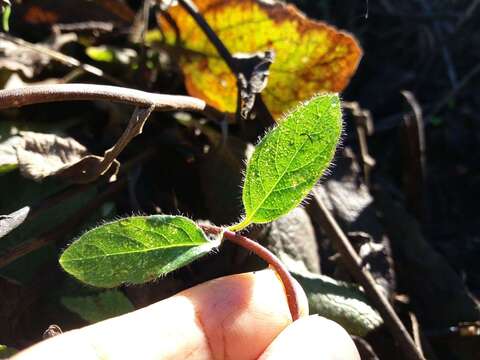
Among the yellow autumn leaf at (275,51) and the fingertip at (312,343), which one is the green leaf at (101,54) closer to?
the yellow autumn leaf at (275,51)

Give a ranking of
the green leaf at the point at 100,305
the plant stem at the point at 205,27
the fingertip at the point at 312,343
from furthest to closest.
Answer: the plant stem at the point at 205,27 < the green leaf at the point at 100,305 < the fingertip at the point at 312,343

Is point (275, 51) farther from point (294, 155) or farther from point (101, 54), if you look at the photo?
point (294, 155)

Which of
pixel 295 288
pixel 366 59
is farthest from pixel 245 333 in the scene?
pixel 366 59

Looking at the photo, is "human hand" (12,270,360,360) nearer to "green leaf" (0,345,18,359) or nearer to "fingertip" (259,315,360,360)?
"fingertip" (259,315,360,360)

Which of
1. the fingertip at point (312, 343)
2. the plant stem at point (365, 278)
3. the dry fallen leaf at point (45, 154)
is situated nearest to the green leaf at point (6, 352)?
the dry fallen leaf at point (45, 154)

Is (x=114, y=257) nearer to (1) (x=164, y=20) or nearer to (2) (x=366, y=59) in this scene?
(1) (x=164, y=20)

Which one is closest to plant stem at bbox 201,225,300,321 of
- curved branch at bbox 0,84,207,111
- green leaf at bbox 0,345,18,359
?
curved branch at bbox 0,84,207,111
